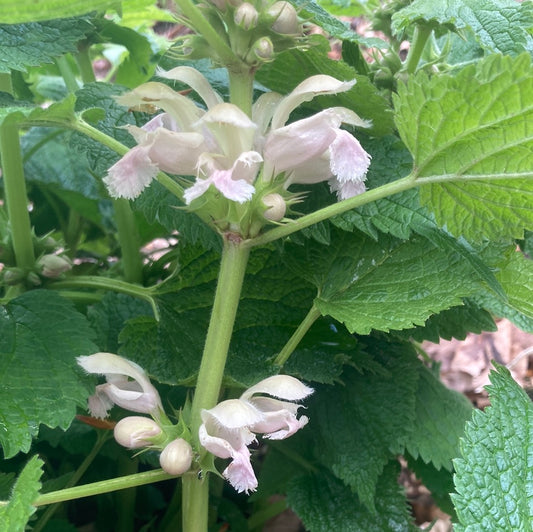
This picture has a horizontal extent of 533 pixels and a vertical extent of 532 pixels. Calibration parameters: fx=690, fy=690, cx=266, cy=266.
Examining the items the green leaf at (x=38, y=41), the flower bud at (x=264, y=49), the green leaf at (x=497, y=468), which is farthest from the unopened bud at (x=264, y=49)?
the green leaf at (x=497, y=468)

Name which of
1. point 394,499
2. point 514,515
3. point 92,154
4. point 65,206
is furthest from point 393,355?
point 65,206

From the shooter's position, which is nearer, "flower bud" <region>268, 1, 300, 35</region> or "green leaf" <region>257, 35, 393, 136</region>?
"flower bud" <region>268, 1, 300, 35</region>

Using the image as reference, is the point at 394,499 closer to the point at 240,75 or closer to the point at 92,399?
the point at 92,399

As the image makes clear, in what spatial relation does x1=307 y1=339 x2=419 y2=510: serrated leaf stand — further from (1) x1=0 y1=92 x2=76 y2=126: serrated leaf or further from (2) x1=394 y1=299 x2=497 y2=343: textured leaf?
(1) x1=0 y1=92 x2=76 y2=126: serrated leaf

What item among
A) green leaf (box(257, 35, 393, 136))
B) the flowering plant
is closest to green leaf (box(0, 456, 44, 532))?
the flowering plant

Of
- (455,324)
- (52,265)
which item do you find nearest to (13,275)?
(52,265)

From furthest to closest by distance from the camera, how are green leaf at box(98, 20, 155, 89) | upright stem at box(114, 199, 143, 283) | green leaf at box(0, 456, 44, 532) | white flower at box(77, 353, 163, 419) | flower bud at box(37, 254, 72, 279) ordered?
1. green leaf at box(98, 20, 155, 89)
2. upright stem at box(114, 199, 143, 283)
3. flower bud at box(37, 254, 72, 279)
4. white flower at box(77, 353, 163, 419)
5. green leaf at box(0, 456, 44, 532)

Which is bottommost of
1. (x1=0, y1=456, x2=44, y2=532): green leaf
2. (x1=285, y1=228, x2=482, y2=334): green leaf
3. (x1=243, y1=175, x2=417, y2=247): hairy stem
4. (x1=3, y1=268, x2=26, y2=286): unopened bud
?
(x1=3, y1=268, x2=26, y2=286): unopened bud

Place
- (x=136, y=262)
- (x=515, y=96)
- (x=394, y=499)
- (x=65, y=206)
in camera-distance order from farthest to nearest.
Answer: (x=65, y=206) < (x=136, y=262) < (x=394, y=499) < (x=515, y=96)
